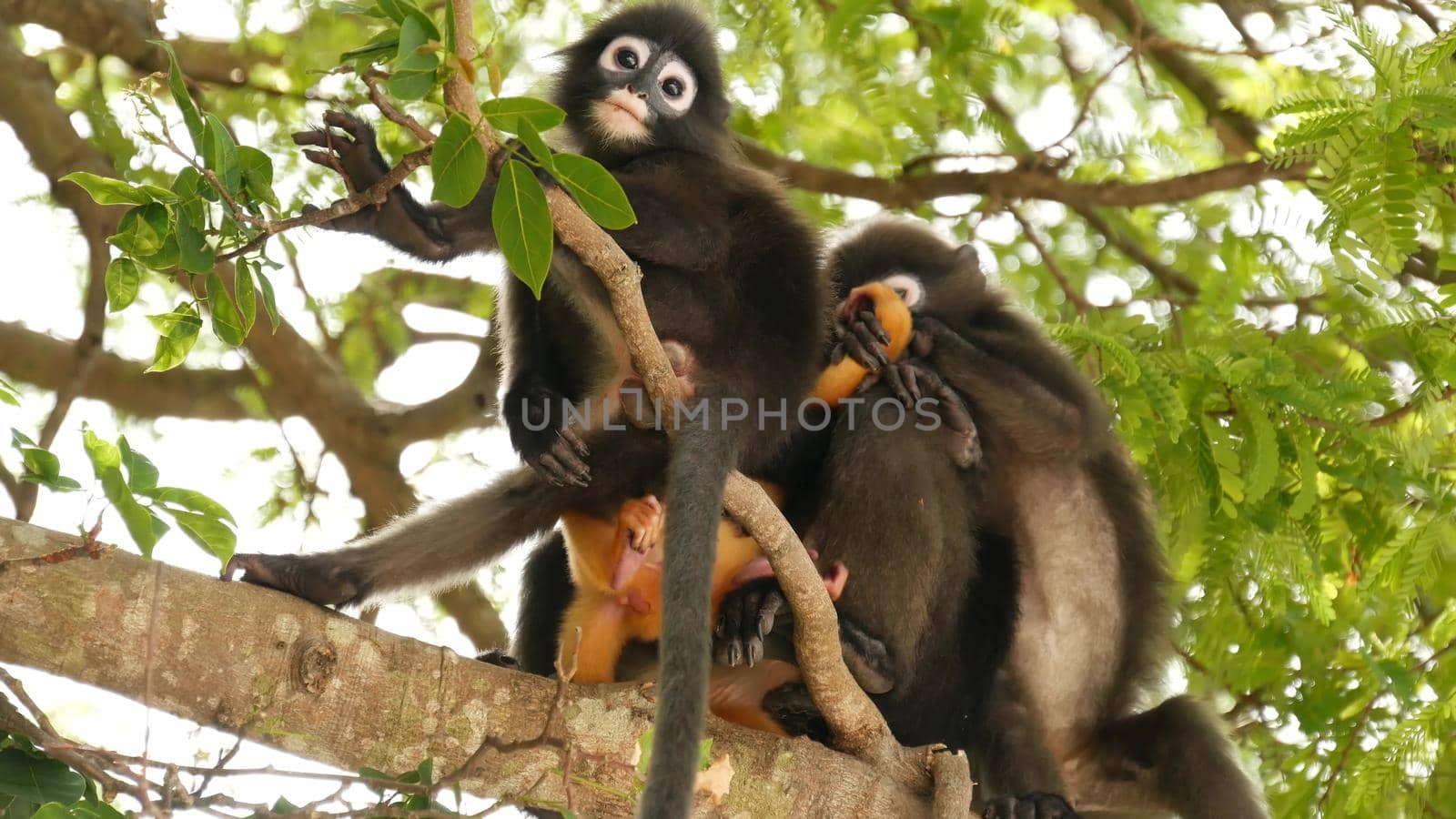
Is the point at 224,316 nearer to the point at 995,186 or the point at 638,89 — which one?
the point at 638,89

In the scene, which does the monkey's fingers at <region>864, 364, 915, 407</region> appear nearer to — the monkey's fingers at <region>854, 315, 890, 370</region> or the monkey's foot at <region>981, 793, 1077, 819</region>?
the monkey's fingers at <region>854, 315, 890, 370</region>

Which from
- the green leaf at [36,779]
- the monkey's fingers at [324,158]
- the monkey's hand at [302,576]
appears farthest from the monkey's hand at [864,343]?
the green leaf at [36,779]

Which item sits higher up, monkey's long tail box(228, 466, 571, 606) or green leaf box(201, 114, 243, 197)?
green leaf box(201, 114, 243, 197)

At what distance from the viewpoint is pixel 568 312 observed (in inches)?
140

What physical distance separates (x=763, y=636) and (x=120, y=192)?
1.63 m

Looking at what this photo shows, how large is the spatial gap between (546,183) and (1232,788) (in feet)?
7.56

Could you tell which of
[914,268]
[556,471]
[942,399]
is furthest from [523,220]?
[914,268]

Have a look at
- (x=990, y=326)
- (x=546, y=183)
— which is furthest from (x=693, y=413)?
(x=990, y=326)

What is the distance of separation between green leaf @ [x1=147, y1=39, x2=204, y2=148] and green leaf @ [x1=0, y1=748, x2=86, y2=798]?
1153 millimetres

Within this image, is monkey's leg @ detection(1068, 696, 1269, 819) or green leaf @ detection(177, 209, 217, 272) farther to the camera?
monkey's leg @ detection(1068, 696, 1269, 819)

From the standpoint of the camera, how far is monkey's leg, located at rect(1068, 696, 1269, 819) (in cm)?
360

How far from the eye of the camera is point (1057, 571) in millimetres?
4047

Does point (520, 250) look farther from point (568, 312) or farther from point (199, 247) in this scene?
point (568, 312)

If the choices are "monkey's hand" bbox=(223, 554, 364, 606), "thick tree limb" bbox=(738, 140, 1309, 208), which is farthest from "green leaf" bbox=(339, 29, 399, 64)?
"thick tree limb" bbox=(738, 140, 1309, 208)
